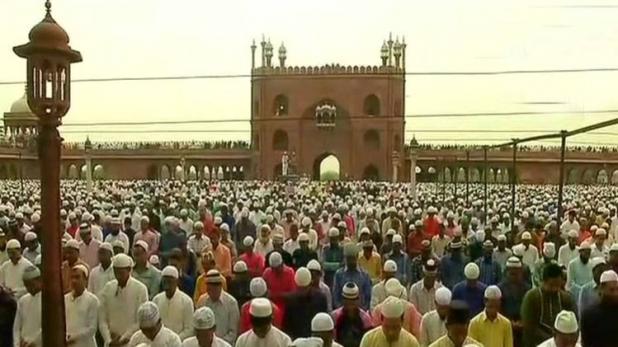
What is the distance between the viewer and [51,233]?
4.78 m

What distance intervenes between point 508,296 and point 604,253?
2503 millimetres

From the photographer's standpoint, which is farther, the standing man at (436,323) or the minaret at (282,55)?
the minaret at (282,55)

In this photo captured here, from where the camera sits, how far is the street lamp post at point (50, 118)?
474cm

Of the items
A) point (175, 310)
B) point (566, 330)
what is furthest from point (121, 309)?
point (566, 330)

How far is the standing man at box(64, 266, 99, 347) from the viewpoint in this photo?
6.82 meters

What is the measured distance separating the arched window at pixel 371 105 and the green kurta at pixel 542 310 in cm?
4578

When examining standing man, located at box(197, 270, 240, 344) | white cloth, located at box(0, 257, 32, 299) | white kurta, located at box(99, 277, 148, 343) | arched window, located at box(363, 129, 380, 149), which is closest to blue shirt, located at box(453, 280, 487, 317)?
standing man, located at box(197, 270, 240, 344)

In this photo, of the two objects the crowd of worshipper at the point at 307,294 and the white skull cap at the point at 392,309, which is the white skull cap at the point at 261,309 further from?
the white skull cap at the point at 392,309

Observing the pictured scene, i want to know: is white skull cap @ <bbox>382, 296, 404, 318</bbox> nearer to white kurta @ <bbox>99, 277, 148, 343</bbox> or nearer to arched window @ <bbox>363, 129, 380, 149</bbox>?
white kurta @ <bbox>99, 277, 148, 343</bbox>

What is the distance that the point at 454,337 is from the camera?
576 cm

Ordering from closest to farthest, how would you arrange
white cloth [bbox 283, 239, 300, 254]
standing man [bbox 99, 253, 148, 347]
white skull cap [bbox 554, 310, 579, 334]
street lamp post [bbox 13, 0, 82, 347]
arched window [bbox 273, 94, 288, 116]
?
street lamp post [bbox 13, 0, 82, 347] < white skull cap [bbox 554, 310, 579, 334] < standing man [bbox 99, 253, 148, 347] < white cloth [bbox 283, 239, 300, 254] < arched window [bbox 273, 94, 288, 116]

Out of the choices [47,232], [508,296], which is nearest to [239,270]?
[508,296]

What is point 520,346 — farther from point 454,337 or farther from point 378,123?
point 378,123

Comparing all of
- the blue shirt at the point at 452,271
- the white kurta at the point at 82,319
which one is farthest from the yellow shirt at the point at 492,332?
the blue shirt at the point at 452,271
